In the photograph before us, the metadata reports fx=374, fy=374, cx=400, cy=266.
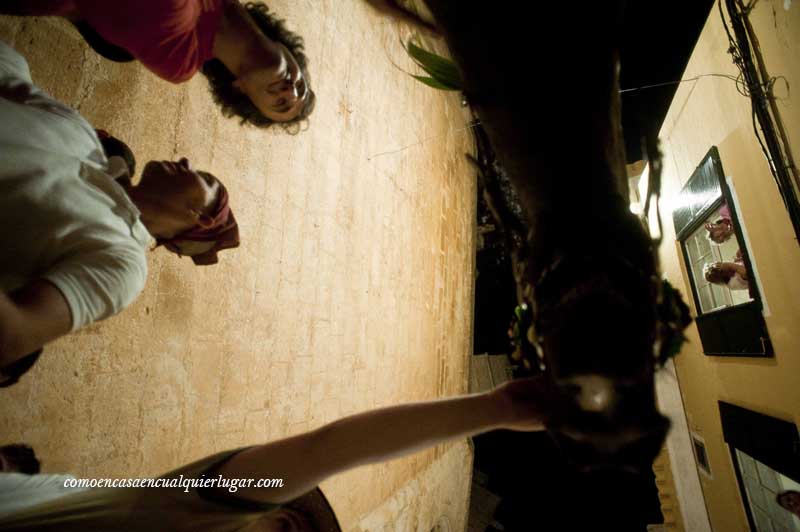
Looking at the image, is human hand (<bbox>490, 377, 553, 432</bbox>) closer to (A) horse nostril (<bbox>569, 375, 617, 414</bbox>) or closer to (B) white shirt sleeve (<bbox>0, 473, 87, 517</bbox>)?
(A) horse nostril (<bbox>569, 375, 617, 414</bbox>)

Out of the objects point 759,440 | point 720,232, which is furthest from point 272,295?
point 759,440

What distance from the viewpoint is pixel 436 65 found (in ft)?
2.58

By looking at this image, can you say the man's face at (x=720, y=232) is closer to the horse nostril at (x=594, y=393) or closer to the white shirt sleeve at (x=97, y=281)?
the horse nostril at (x=594, y=393)

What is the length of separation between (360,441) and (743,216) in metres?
4.50

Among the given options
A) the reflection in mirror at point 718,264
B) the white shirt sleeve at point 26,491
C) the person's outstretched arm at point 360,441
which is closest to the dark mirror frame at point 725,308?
the reflection in mirror at point 718,264

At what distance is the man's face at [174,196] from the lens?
1.47 meters

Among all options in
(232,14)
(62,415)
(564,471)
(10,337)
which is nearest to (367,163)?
(232,14)

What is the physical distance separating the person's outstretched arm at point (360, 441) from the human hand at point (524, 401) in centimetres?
2

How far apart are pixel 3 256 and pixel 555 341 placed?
53.3 inches

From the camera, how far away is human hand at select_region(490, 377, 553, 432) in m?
0.65

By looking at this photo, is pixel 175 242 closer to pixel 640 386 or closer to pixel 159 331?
pixel 159 331

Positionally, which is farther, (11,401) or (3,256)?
(11,401)

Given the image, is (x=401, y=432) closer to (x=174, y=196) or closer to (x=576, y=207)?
(x=576, y=207)

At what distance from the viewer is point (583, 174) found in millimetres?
535
